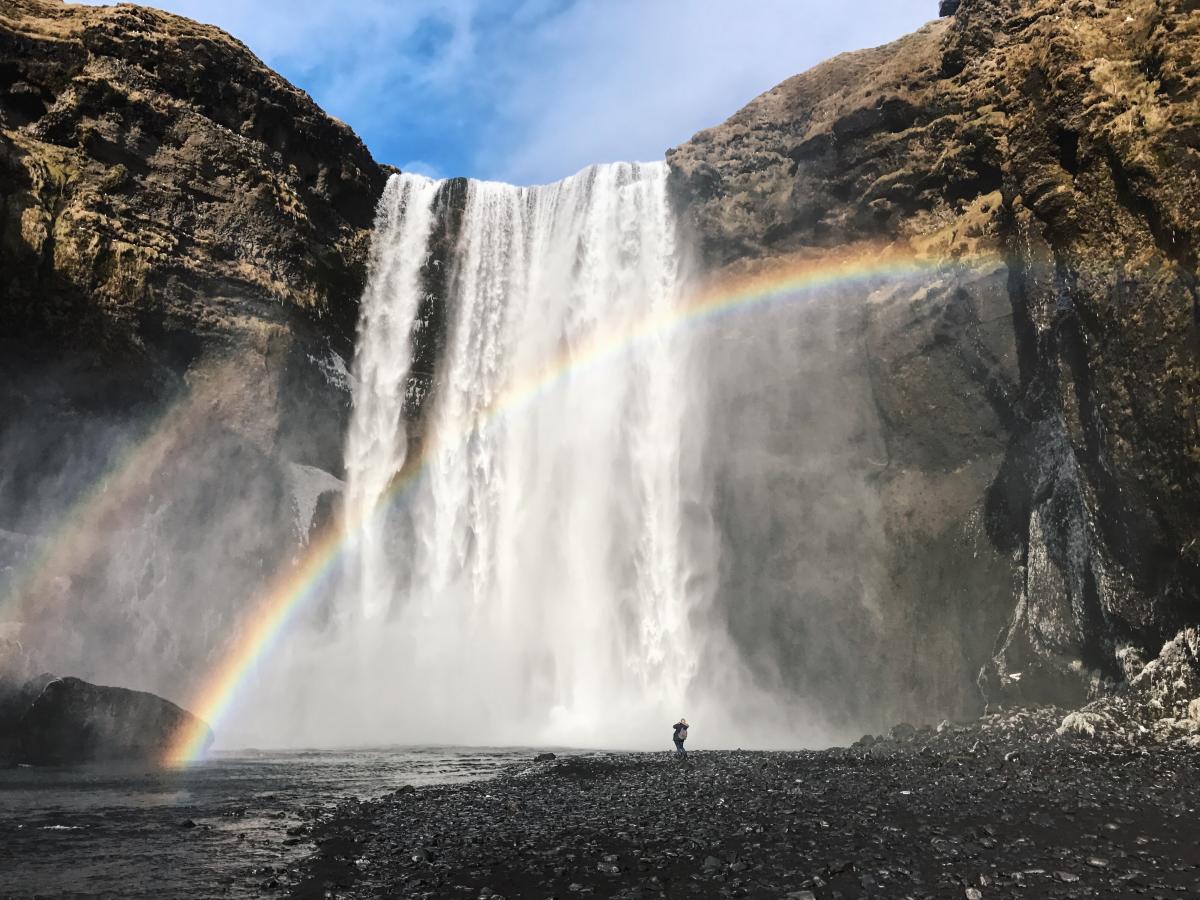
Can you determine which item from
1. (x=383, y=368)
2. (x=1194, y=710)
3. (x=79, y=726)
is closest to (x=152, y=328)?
(x=383, y=368)

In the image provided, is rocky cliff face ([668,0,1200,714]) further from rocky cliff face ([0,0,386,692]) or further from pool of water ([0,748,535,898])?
rocky cliff face ([0,0,386,692])

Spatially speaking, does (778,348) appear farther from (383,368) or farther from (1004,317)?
(383,368)

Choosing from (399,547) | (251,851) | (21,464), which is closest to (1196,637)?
(251,851)

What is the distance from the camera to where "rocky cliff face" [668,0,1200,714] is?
18000 millimetres

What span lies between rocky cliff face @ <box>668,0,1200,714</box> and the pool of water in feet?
51.0

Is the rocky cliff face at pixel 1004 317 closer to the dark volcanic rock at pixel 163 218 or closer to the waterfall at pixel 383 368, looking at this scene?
the waterfall at pixel 383 368

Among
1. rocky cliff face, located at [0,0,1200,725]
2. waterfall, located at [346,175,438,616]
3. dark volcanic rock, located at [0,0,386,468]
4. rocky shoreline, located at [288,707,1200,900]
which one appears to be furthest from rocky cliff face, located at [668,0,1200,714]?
dark volcanic rock, located at [0,0,386,468]

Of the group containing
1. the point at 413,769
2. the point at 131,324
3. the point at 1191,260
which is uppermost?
the point at 131,324

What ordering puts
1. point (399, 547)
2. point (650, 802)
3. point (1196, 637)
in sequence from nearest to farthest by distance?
point (650, 802), point (1196, 637), point (399, 547)

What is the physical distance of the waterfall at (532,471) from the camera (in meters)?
32.7

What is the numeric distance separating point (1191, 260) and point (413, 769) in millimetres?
21417

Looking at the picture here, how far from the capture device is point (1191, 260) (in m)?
17.0

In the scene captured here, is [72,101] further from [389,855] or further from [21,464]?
[389,855]

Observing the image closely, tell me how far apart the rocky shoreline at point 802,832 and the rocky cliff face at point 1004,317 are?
6577 millimetres
